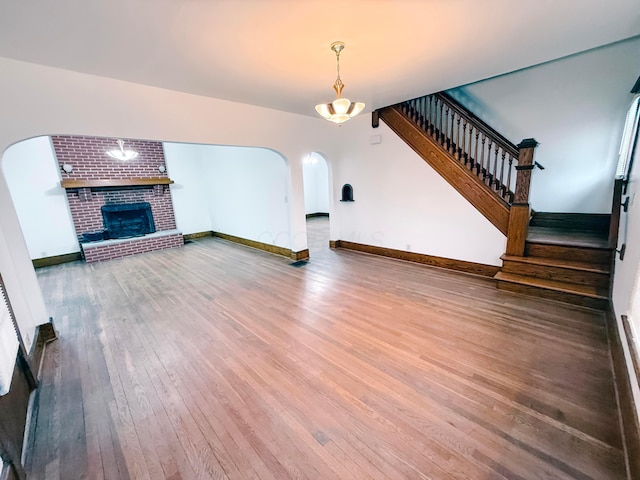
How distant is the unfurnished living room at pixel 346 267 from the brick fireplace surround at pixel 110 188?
0.23 metres

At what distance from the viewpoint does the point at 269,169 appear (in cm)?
527

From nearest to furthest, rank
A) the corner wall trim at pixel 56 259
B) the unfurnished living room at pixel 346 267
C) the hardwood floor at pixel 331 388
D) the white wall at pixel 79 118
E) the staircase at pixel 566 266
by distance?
the hardwood floor at pixel 331 388, the unfurnished living room at pixel 346 267, the white wall at pixel 79 118, the staircase at pixel 566 266, the corner wall trim at pixel 56 259

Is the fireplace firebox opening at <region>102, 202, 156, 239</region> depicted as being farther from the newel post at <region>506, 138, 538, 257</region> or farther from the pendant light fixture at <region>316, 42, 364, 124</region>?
the newel post at <region>506, 138, 538, 257</region>

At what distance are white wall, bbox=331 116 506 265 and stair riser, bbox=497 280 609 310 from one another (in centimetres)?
52

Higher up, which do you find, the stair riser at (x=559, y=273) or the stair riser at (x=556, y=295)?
the stair riser at (x=559, y=273)

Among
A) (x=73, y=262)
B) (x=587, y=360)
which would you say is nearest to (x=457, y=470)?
(x=587, y=360)

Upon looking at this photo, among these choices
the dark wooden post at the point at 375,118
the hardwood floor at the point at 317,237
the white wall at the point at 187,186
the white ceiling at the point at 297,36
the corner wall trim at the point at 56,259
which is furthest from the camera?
the white wall at the point at 187,186

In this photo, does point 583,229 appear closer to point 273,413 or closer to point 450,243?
point 450,243

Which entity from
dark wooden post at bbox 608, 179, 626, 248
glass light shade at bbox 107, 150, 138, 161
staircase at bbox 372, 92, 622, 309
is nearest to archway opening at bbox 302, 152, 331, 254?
glass light shade at bbox 107, 150, 138, 161

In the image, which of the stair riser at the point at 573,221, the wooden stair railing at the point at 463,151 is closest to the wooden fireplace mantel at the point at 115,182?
the wooden stair railing at the point at 463,151

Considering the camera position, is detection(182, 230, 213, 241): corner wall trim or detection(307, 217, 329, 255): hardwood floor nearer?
detection(307, 217, 329, 255): hardwood floor

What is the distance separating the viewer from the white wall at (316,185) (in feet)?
35.1

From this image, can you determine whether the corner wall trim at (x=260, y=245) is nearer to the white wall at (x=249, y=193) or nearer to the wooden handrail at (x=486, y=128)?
the white wall at (x=249, y=193)

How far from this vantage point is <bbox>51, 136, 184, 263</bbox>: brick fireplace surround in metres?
5.50
